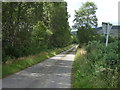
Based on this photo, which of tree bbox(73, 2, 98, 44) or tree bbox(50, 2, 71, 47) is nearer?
tree bbox(50, 2, 71, 47)

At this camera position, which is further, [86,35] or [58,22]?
[86,35]

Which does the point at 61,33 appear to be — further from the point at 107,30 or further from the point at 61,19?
the point at 107,30

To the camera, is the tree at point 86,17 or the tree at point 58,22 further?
the tree at point 86,17

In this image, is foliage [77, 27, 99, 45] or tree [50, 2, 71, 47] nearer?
tree [50, 2, 71, 47]

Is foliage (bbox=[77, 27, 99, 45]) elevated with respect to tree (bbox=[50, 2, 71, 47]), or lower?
lower

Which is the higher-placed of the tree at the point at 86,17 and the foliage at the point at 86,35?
the tree at the point at 86,17

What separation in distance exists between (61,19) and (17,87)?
39033 mm

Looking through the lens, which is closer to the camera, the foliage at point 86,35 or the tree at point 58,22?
the tree at point 58,22

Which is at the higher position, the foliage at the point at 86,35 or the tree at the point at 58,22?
the tree at the point at 58,22

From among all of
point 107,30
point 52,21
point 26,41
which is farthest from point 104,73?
point 52,21

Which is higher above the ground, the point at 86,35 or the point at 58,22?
the point at 58,22

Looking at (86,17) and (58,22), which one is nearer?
(58,22)

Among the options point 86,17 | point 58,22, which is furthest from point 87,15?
point 58,22

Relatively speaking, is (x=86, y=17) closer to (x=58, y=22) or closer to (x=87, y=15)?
(x=87, y=15)
